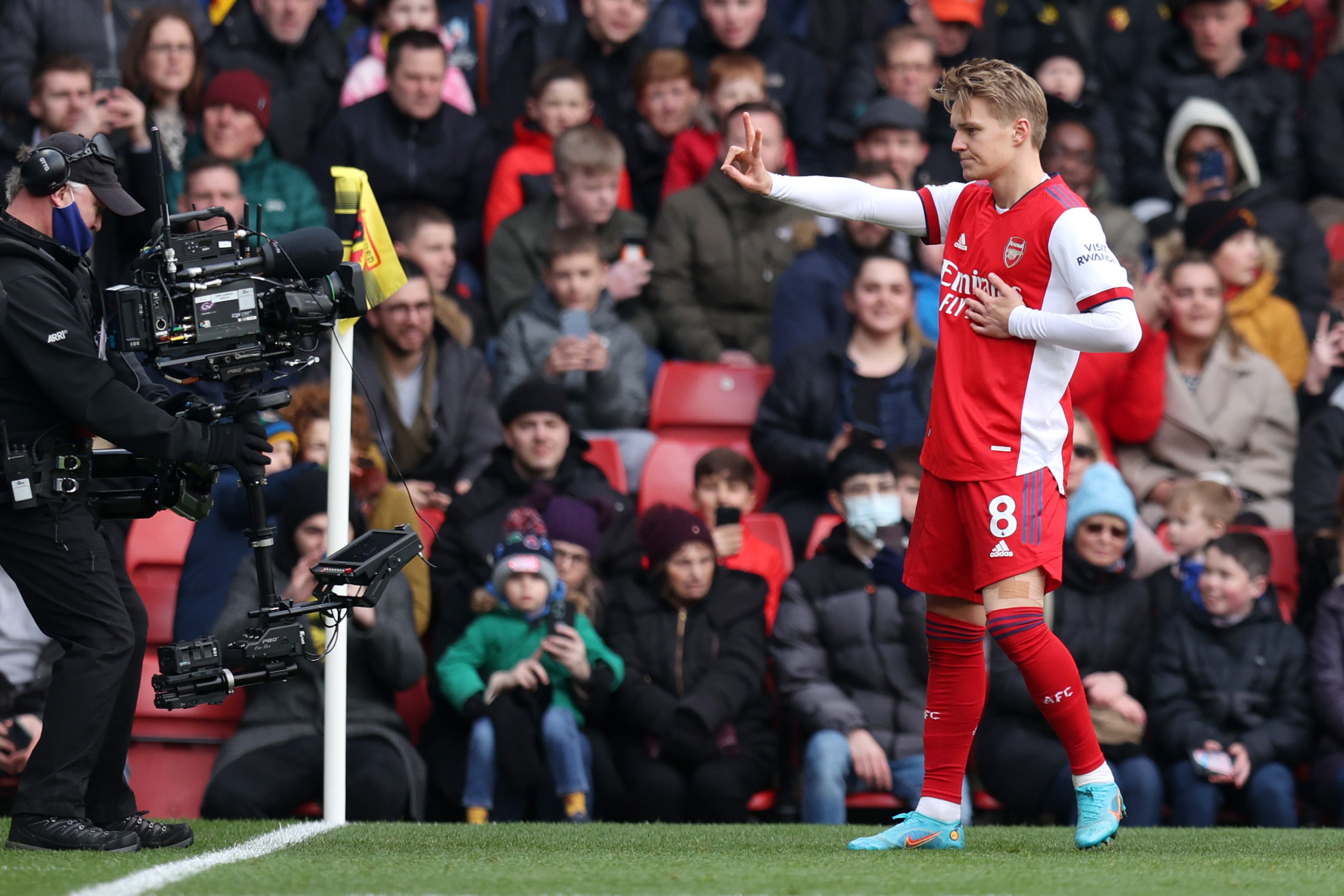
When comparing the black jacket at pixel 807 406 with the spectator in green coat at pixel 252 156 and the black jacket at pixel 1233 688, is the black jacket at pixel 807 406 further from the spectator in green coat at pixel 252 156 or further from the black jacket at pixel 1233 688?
the spectator in green coat at pixel 252 156

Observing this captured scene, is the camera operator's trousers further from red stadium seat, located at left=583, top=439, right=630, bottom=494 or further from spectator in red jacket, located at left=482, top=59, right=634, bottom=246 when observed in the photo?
spectator in red jacket, located at left=482, top=59, right=634, bottom=246

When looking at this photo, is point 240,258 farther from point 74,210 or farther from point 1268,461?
point 1268,461

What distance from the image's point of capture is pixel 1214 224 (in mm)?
9258

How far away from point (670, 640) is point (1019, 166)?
305 cm

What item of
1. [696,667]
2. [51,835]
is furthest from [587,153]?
[51,835]

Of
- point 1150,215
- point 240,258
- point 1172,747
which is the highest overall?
point 1150,215

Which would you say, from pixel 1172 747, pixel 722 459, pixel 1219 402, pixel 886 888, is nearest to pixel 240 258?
pixel 886 888

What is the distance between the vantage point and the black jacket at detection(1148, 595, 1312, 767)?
7102mm

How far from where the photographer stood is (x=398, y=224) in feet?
28.9

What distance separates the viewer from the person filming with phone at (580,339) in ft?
28.3

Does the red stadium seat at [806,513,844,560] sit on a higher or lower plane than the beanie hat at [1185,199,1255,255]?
lower

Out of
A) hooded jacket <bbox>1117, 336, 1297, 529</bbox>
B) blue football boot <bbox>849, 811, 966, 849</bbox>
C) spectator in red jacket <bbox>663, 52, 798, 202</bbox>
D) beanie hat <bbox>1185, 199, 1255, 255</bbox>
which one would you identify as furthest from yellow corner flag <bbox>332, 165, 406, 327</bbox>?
beanie hat <bbox>1185, 199, 1255, 255</bbox>

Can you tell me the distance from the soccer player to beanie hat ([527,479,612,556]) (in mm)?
2546

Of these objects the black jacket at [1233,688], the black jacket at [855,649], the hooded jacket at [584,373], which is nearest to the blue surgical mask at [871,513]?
the black jacket at [855,649]
